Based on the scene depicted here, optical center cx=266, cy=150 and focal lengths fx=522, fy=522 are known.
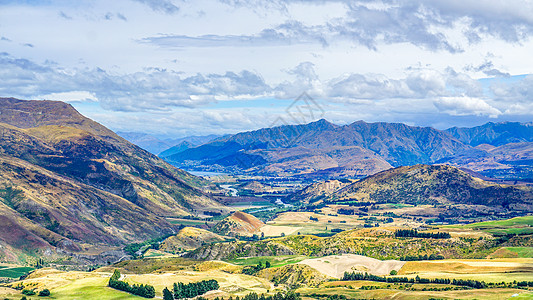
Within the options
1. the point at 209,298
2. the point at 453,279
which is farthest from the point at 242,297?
the point at 453,279

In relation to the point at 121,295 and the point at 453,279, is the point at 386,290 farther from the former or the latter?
the point at 121,295

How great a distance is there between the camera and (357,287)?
652ft

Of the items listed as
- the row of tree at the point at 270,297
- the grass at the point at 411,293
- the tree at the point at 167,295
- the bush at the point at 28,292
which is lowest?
the bush at the point at 28,292

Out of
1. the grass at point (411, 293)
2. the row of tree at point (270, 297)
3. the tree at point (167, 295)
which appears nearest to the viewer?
the grass at point (411, 293)

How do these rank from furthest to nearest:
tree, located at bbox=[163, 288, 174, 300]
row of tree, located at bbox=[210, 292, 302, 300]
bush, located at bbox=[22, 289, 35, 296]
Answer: bush, located at bbox=[22, 289, 35, 296], tree, located at bbox=[163, 288, 174, 300], row of tree, located at bbox=[210, 292, 302, 300]

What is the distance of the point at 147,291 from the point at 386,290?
88.0 m

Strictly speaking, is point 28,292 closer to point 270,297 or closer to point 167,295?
point 167,295

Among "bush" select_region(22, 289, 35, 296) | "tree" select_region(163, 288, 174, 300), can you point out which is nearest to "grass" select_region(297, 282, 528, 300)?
"tree" select_region(163, 288, 174, 300)

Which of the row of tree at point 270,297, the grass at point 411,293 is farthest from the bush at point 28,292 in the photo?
the grass at point 411,293

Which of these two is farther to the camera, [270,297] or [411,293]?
[270,297]

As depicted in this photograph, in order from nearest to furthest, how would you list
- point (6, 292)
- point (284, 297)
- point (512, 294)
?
point (512, 294) < point (284, 297) < point (6, 292)

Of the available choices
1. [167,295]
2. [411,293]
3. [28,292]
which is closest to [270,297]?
[167,295]

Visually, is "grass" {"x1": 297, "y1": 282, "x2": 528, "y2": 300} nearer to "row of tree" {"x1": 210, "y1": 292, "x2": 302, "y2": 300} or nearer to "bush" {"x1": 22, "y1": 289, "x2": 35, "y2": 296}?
"row of tree" {"x1": 210, "y1": 292, "x2": 302, "y2": 300}

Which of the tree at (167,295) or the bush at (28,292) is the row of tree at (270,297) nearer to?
the tree at (167,295)
